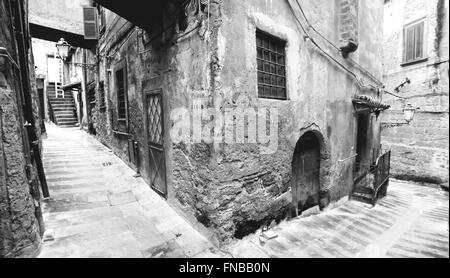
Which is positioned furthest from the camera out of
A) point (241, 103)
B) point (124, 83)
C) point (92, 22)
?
point (92, 22)

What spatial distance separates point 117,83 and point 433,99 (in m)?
12.9

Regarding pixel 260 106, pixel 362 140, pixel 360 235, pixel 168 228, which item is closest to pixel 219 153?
pixel 260 106

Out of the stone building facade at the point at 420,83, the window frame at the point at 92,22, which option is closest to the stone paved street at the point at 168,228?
the stone building facade at the point at 420,83

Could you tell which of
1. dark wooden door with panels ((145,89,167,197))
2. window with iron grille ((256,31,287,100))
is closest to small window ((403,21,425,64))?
window with iron grille ((256,31,287,100))

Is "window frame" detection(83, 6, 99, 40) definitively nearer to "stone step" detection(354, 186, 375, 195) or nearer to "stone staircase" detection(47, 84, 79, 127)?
"stone staircase" detection(47, 84, 79, 127)

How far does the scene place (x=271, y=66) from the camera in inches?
175

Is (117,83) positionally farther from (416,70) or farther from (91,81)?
(416,70)

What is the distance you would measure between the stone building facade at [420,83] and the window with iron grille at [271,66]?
8.65 metres

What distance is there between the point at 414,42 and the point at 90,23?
14096 mm

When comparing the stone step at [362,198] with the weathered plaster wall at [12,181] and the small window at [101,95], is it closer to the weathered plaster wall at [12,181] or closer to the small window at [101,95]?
the weathered plaster wall at [12,181]

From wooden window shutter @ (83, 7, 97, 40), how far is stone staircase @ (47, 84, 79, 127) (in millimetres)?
8701

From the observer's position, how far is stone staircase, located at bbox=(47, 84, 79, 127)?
1538 cm

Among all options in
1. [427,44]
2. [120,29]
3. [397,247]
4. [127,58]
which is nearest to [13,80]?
[127,58]

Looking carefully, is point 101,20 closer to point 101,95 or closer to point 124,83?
point 101,95
